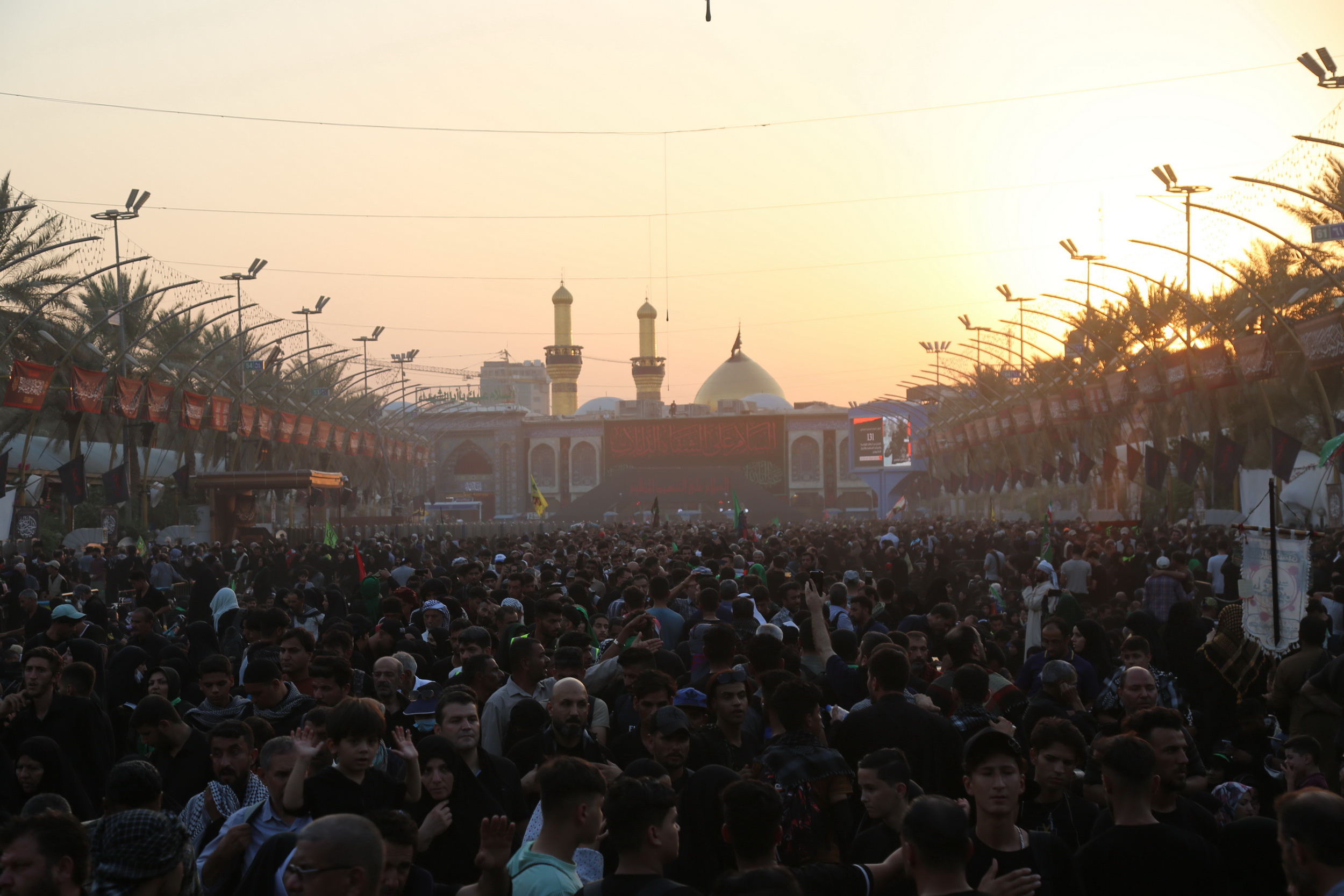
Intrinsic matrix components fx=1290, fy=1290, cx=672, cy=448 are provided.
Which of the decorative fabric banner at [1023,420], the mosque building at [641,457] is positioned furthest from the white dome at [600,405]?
the decorative fabric banner at [1023,420]

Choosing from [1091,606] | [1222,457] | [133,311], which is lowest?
[1091,606]

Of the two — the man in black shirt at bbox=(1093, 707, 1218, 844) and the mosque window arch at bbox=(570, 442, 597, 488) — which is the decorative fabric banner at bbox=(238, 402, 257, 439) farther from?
the mosque window arch at bbox=(570, 442, 597, 488)

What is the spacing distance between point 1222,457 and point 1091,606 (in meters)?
10.4

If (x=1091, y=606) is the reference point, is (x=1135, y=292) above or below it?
above

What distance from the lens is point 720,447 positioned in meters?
85.4

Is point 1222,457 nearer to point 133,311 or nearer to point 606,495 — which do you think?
point 133,311

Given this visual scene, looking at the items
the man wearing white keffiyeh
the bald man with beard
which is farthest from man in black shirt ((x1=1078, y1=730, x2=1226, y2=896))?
the man wearing white keffiyeh

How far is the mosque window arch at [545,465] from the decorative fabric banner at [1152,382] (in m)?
68.7

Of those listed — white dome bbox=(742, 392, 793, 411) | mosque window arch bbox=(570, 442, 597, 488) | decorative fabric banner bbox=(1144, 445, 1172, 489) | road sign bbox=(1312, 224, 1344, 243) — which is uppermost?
white dome bbox=(742, 392, 793, 411)

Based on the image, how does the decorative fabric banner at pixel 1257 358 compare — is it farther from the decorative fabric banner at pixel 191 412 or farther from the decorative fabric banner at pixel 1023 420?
the decorative fabric banner at pixel 191 412

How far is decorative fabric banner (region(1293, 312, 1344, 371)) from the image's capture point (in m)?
20.2

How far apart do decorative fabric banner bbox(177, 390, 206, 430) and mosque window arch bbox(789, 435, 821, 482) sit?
6358 centimetres

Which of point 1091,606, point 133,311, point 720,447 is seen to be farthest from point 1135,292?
point 720,447

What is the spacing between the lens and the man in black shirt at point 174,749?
5324 mm
